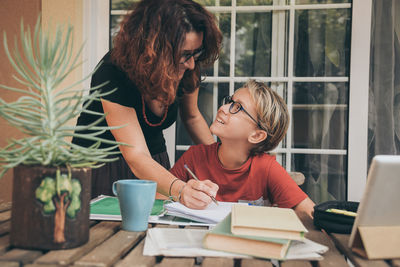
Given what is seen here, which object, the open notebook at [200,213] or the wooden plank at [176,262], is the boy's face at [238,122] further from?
the wooden plank at [176,262]

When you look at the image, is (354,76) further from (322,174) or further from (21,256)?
(21,256)

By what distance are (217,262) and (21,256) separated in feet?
1.24

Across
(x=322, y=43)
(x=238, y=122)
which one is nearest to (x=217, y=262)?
(x=238, y=122)

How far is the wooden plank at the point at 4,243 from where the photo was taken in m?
0.75

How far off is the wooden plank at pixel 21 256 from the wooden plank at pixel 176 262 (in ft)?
0.79

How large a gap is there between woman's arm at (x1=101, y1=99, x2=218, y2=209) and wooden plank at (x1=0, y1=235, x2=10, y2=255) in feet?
1.80

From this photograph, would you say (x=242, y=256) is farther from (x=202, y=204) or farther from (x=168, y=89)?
(x=168, y=89)

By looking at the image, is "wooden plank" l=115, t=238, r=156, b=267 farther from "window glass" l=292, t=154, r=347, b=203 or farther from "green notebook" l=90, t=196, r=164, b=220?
"window glass" l=292, t=154, r=347, b=203

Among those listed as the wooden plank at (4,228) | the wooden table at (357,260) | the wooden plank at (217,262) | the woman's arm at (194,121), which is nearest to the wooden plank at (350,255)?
the wooden table at (357,260)

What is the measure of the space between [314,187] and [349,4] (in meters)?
1.26

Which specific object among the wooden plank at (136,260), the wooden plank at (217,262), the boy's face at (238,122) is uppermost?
the boy's face at (238,122)

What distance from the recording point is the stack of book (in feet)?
2.49

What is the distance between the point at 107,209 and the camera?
112cm

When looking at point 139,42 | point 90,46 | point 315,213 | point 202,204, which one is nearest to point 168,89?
point 139,42
